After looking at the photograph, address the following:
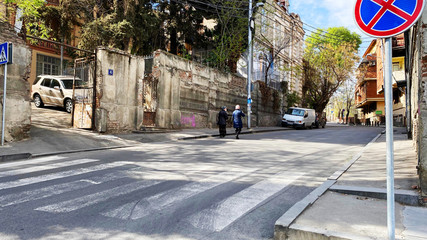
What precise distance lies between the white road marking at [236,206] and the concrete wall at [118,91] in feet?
30.5

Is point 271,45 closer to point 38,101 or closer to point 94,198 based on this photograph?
point 38,101

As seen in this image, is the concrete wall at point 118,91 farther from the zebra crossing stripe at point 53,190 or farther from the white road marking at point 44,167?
the zebra crossing stripe at point 53,190

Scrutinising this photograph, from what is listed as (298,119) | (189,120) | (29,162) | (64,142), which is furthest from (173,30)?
(29,162)

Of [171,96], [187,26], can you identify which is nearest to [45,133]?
[171,96]

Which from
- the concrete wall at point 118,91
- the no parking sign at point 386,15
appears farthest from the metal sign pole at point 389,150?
the concrete wall at point 118,91

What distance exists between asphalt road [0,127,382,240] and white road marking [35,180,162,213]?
14 millimetres

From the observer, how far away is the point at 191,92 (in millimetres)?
18906

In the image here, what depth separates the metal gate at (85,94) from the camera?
Result: 13367 mm

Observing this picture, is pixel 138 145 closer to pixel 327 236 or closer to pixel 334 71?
pixel 327 236

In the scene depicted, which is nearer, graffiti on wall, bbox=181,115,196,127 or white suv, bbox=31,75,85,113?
white suv, bbox=31,75,85,113

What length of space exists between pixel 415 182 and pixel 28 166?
8.10m

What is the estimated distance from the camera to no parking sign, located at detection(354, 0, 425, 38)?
3072mm

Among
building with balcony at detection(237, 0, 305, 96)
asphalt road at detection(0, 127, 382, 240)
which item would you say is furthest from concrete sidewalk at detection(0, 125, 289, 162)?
building with balcony at detection(237, 0, 305, 96)

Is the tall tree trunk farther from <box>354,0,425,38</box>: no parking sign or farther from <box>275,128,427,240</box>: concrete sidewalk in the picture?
<box>354,0,425,38</box>: no parking sign
